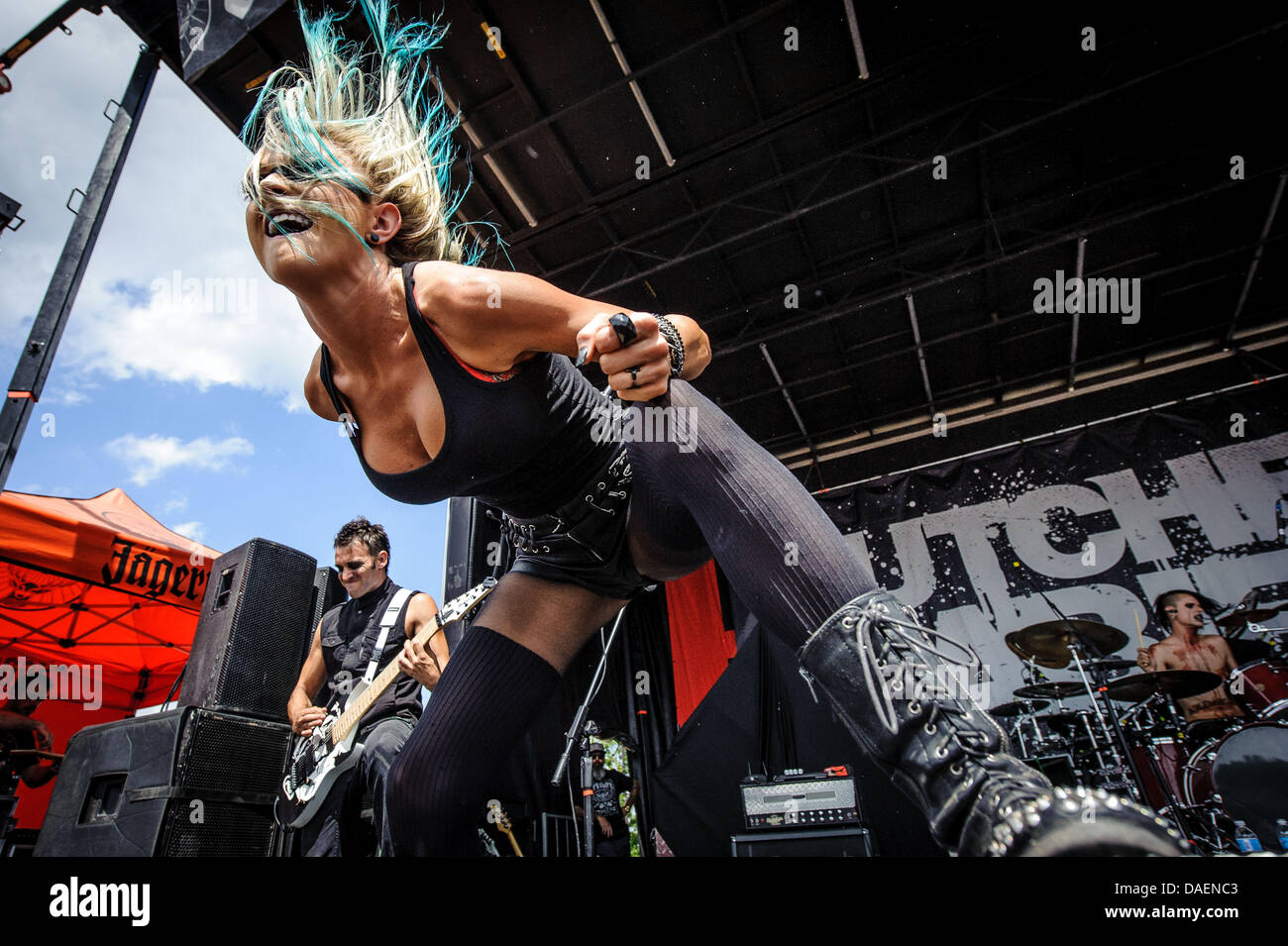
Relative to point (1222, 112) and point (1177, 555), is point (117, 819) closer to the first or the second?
point (1177, 555)

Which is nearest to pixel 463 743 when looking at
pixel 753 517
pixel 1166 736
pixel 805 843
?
pixel 753 517

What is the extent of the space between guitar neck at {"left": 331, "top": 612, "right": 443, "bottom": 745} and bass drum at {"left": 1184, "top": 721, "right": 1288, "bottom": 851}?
5.20m

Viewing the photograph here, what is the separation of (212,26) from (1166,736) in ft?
27.3

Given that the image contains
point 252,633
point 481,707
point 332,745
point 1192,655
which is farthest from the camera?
point 1192,655

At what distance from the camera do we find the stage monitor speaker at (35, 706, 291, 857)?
97.3 inches

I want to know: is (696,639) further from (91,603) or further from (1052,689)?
(91,603)

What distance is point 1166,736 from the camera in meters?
4.84

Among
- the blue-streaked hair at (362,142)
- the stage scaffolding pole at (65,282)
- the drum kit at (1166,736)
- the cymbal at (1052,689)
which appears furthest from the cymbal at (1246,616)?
the stage scaffolding pole at (65,282)

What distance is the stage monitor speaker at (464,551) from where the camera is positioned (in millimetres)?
4285

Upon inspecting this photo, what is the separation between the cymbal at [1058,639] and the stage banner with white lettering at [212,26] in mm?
6628

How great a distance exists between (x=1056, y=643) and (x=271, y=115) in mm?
5756
